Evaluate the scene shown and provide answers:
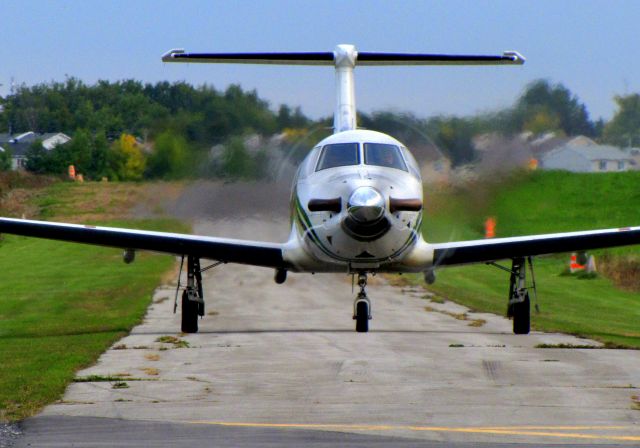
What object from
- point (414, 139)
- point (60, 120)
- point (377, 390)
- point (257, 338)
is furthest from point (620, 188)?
point (377, 390)

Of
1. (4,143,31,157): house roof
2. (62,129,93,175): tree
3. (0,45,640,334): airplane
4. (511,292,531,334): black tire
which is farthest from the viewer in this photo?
(4,143,31,157): house roof

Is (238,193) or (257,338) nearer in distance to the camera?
(257,338)

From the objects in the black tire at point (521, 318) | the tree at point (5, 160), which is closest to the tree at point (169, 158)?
the black tire at point (521, 318)

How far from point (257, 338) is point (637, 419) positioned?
986 cm

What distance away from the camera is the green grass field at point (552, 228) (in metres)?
25.6

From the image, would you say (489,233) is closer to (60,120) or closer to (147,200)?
(147,200)

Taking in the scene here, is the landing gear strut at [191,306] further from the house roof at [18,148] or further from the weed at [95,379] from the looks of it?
the house roof at [18,148]

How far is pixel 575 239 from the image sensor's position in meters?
23.4

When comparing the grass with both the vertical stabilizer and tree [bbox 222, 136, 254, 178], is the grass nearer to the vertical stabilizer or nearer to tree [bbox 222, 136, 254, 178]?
tree [bbox 222, 136, 254, 178]

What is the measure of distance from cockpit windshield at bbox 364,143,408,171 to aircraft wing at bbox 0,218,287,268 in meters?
2.82

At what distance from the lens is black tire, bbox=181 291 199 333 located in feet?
74.6

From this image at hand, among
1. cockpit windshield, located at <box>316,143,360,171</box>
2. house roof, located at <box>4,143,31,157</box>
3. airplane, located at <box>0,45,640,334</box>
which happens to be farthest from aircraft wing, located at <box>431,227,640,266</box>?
house roof, located at <box>4,143,31,157</box>

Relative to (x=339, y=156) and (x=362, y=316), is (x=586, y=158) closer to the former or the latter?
(x=362, y=316)

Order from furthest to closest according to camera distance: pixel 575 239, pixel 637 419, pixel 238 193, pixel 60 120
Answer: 1. pixel 60 120
2. pixel 238 193
3. pixel 575 239
4. pixel 637 419
